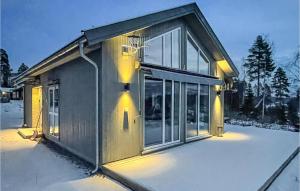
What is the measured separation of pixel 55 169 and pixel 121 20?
5.39m

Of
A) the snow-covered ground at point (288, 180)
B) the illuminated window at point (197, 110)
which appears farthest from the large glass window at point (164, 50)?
the snow-covered ground at point (288, 180)

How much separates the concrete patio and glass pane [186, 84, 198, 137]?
118 centimetres

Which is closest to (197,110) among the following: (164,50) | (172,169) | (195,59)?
(195,59)

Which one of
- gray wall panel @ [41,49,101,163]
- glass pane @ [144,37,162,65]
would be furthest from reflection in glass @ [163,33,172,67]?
gray wall panel @ [41,49,101,163]

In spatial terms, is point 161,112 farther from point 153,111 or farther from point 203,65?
point 203,65

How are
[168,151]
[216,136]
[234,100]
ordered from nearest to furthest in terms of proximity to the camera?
[168,151] → [216,136] → [234,100]

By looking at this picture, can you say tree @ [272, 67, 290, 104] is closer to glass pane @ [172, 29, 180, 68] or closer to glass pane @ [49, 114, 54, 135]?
glass pane @ [172, 29, 180, 68]

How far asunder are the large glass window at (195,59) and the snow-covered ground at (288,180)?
20.2ft

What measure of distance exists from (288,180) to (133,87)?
5.88 m

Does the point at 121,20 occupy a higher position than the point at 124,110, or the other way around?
the point at 121,20

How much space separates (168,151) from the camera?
31.5ft

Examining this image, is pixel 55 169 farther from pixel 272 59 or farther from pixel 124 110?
pixel 272 59

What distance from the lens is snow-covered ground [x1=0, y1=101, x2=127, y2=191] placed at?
6.31 metres

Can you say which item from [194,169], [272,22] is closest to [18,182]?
[194,169]
